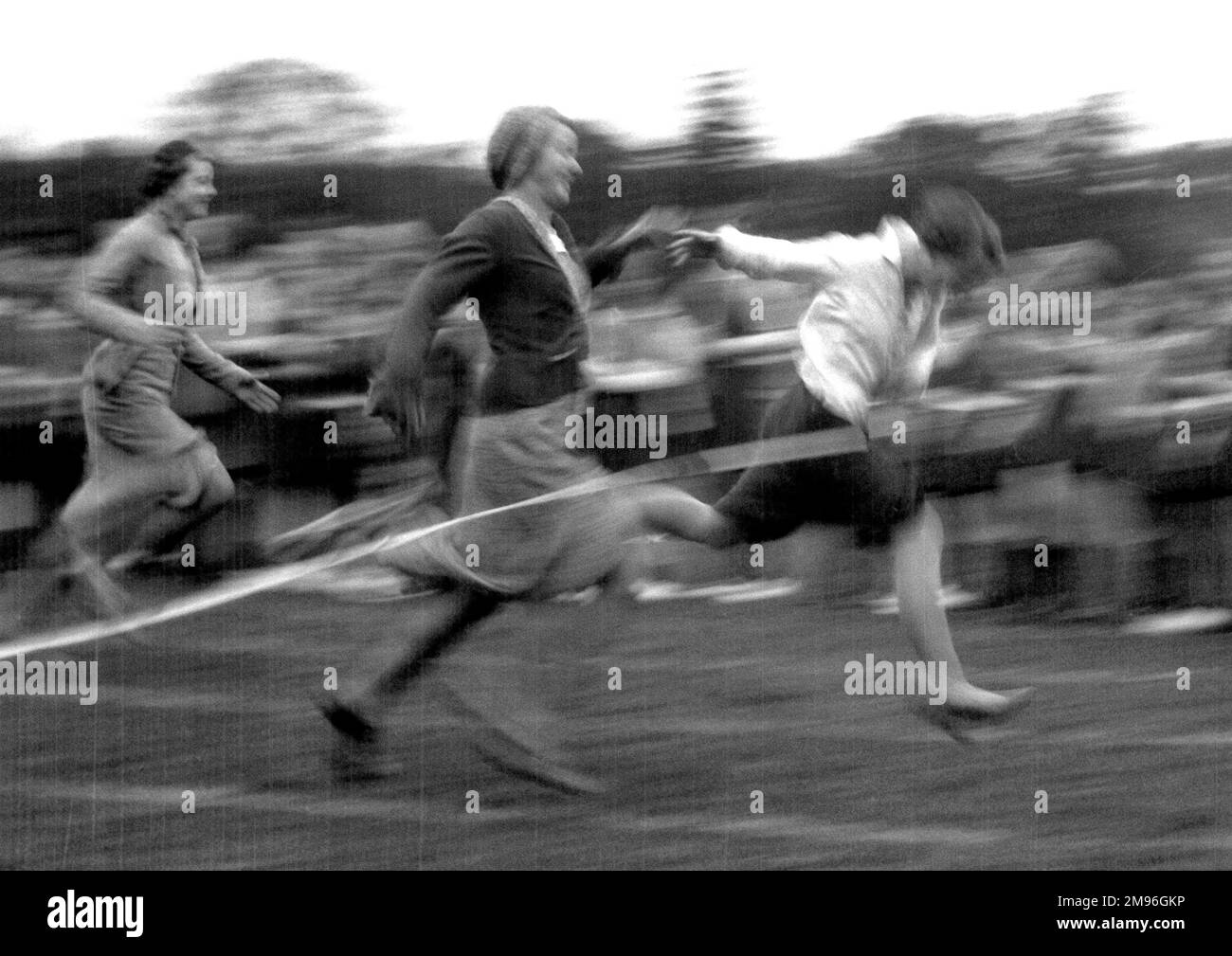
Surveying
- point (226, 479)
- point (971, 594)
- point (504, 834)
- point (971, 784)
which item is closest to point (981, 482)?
point (971, 594)

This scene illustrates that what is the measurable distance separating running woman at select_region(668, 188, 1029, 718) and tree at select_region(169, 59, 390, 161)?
653 mm

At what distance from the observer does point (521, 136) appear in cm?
316

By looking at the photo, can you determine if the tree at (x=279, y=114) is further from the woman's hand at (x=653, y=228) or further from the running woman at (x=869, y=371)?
the running woman at (x=869, y=371)

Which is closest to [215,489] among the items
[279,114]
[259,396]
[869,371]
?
[259,396]

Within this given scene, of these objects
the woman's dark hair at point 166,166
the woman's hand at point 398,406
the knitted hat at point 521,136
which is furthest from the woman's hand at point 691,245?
the woman's dark hair at point 166,166

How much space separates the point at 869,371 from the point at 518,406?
68 centimetres

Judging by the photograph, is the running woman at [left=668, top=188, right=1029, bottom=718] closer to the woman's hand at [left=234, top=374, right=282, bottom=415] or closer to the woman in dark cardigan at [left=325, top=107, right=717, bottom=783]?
the woman in dark cardigan at [left=325, top=107, right=717, bottom=783]

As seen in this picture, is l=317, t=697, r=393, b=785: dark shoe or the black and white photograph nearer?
the black and white photograph

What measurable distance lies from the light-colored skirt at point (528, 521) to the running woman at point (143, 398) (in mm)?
408

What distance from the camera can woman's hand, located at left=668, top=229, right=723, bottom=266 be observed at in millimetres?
3152

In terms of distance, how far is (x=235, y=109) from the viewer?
318cm

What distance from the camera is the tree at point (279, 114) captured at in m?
3.16

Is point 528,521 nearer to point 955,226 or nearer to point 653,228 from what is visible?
point 653,228

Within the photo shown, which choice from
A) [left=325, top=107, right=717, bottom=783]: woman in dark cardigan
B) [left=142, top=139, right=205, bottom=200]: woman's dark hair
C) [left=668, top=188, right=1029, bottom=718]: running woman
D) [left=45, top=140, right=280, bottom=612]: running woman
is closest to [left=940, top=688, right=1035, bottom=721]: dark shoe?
[left=668, top=188, right=1029, bottom=718]: running woman
